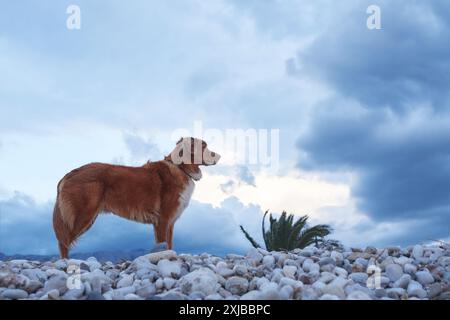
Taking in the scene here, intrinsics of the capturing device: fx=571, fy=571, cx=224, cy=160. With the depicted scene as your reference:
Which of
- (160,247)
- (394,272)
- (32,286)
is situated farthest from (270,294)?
(160,247)

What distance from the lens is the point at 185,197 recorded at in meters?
7.17

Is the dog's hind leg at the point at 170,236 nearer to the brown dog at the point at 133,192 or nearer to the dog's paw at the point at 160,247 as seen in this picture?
the brown dog at the point at 133,192

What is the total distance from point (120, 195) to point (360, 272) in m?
3.01

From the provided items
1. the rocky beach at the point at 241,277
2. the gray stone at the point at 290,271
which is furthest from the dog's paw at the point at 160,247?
the gray stone at the point at 290,271

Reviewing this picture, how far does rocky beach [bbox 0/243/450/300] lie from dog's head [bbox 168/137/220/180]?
1.16 meters

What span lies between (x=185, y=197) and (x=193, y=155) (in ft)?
1.77

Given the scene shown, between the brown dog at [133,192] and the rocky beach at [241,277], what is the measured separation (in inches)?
24.3

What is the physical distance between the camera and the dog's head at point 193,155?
280 inches

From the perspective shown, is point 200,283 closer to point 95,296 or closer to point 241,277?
point 241,277
